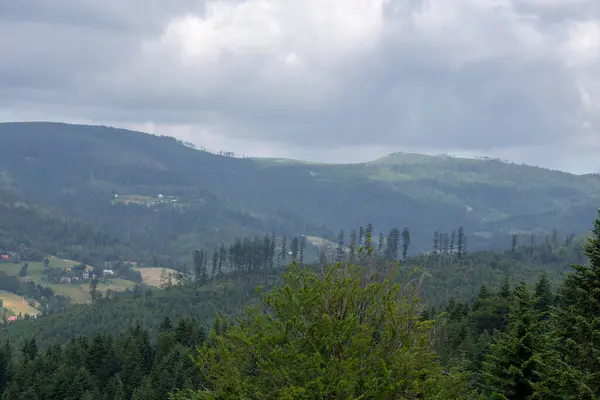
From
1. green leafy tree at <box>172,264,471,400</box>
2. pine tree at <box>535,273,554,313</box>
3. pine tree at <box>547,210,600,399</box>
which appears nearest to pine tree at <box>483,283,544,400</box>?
pine tree at <box>547,210,600,399</box>

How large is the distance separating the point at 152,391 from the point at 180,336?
31336 mm

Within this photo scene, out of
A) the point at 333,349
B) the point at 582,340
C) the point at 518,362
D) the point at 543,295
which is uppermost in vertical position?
the point at 582,340

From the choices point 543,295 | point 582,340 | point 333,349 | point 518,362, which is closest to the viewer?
point 333,349

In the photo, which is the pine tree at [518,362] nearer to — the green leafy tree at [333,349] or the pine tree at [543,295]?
the green leafy tree at [333,349]

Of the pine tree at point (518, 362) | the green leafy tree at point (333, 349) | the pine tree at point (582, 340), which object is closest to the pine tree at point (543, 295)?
the pine tree at point (518, 362)

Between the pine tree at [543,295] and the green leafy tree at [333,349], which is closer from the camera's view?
the green leafy tree at [333,349]

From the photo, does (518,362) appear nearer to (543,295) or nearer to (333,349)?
(333,349)

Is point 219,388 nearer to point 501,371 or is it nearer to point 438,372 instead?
point 438,372

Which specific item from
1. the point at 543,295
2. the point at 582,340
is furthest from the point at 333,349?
the point at 543,295

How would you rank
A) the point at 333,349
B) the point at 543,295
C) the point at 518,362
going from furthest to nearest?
the point at 543,295 < the point at 518,362 < the point at 333,349

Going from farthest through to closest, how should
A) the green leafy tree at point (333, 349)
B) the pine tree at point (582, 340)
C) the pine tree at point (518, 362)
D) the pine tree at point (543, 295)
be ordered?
the pine tree at point (543, 295), the pine tree at point (518, 362), the green leafy tree at point (333, 349), the pine tree at point (582, 340)

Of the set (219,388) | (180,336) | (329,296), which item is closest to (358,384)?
(329,296)

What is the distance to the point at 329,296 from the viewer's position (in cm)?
3750

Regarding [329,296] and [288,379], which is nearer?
[288,379]
